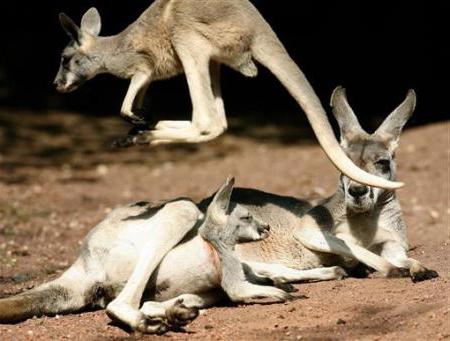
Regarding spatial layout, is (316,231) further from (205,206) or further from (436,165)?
(436,165)

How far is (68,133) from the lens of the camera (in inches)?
507

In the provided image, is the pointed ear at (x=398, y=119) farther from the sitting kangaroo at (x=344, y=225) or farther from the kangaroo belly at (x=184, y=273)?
the kangaroo belly at (x=184, y=273)

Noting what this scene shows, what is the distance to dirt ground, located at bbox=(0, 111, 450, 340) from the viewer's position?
452 cm

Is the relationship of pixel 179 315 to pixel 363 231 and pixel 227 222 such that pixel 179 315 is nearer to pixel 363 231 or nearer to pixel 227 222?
pixel 227 222

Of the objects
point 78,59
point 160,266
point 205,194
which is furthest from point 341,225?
point 205,194

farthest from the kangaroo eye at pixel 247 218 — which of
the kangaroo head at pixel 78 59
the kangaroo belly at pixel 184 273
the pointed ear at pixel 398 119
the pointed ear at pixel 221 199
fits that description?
the kangaroo head at pixel 78 59

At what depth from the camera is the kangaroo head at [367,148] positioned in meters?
5.46

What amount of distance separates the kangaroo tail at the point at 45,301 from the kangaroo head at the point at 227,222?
0.76 m

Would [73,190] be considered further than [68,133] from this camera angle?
No

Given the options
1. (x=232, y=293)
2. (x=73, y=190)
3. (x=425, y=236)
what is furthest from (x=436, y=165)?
(x=232, y=293)

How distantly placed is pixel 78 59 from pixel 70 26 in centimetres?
24

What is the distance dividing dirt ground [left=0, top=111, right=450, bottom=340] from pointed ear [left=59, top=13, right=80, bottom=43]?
1605 mm

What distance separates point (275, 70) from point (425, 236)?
1775mm

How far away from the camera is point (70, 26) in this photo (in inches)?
261
